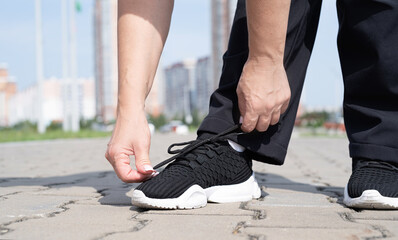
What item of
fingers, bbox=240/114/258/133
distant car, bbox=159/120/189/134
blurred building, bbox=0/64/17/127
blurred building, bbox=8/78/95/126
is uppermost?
fingers, bbox=240/114/258/133

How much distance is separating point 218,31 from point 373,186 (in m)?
46.5

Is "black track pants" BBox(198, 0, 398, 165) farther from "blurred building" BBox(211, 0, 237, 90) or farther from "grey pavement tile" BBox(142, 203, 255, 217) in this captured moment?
"blurred building" BBox(211, 0, 237, 90)

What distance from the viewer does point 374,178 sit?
6.25 feet

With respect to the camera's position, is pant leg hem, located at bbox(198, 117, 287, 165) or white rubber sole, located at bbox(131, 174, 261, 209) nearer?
white rubber sole, located at bbox(131, 174, 261, 209)

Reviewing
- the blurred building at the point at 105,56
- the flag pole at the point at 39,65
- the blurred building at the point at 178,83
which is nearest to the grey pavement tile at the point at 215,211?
the flag pole at the point at 39,65

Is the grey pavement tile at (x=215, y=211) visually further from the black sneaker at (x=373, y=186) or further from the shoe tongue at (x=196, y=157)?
the black sneaker at (x=373, y=186)

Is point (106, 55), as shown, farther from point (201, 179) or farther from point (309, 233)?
point (309, 233)

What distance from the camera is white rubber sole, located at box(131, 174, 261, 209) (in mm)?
1757

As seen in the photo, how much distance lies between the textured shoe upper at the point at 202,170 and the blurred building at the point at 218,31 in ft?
143

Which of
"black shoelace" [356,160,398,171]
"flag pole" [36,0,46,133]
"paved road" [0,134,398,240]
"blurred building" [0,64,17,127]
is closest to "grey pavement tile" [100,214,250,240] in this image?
"paved road" [0,134,398,240]

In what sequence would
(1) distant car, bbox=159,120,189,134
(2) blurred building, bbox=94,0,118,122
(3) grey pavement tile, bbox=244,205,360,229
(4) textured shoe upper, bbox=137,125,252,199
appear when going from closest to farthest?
(3) grey pavement tile, bbox=244,205,360,229 → (4) textured shoe upper, bbox=137,125,252,199 → (1) distant car, bbox=159,120,189,134 → (2) blurred building, bbox=94,0,118,122

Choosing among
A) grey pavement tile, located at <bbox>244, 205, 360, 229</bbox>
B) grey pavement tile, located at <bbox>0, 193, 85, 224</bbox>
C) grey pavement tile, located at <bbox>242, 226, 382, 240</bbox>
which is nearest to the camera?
grey pavement tile, located at <bbox>242, 226, 382, 240</bbox>

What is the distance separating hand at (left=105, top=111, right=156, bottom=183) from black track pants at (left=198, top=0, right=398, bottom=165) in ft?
1.00

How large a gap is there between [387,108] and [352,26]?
1.07 ft
